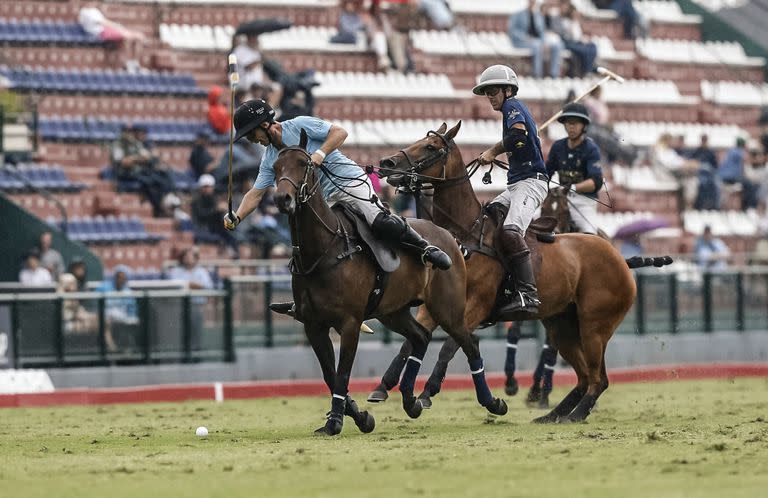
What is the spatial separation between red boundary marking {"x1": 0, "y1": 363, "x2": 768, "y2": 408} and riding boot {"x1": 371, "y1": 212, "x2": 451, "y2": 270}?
6.29m

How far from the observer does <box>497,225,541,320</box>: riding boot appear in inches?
574

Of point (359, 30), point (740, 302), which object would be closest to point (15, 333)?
point (740, 302)

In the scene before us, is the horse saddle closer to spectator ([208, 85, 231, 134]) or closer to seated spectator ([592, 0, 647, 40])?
spectator ([208, 85, 231, 134])

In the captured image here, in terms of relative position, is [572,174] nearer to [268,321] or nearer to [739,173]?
[268,321]

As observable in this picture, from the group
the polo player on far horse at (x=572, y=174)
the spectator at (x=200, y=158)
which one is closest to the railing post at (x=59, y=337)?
the spectator at (x=200, y=158)

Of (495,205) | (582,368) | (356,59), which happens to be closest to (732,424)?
(582,368)

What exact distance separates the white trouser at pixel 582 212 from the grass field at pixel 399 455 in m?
1.78

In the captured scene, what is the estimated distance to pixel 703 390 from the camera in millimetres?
20922

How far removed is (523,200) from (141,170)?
37.8ft

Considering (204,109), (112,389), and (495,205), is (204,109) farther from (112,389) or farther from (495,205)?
(495,205)

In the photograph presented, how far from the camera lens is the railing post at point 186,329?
22047mm

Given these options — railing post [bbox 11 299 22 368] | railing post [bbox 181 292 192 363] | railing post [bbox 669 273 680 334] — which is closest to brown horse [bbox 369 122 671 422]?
railing post [bbox 11 299 22 368]

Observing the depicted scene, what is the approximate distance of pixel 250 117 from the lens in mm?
12969

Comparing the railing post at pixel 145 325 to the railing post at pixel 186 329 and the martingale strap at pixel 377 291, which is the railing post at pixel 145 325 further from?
the martingale strap at pixel 377 291
